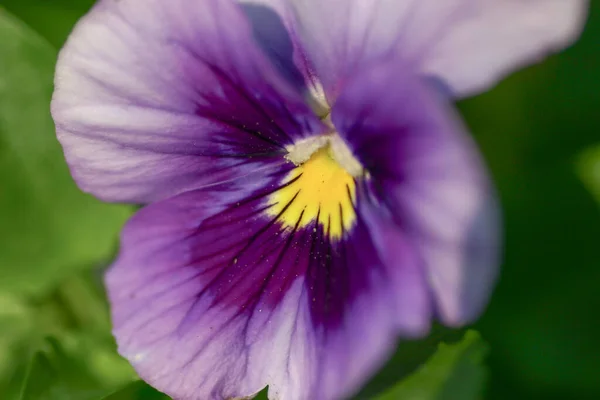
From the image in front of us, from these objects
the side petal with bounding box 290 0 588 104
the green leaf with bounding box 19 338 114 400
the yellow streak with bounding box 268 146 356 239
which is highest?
the side petal with bounding box 290 0 588 104

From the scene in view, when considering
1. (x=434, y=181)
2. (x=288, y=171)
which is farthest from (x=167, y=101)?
(x=434, y=181)

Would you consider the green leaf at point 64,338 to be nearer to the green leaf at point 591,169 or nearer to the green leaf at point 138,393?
the green leaf at point 138,393

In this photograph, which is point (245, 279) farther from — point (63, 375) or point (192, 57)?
point (63, 375)

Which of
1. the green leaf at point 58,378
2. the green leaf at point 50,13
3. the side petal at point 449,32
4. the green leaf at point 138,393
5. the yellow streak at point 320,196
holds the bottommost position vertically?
the green leaf at point 58,378

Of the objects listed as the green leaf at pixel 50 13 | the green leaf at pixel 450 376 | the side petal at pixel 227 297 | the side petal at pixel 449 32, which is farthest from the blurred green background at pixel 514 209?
the side petal at pixel 449 32

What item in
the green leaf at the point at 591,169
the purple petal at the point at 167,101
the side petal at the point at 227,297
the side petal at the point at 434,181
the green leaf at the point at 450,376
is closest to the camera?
the side petal at the point at 434,181

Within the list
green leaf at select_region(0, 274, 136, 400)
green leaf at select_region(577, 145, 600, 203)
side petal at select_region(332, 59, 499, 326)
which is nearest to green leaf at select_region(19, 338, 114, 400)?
green leaf at select_region(0, 274, 136, 400)

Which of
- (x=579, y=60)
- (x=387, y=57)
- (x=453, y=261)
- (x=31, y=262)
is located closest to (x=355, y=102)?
(x=387, y=57)

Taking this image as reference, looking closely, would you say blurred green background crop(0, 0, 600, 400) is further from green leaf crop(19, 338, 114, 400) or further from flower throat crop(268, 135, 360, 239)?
flower throat crop(268, 135, 360, 239)
